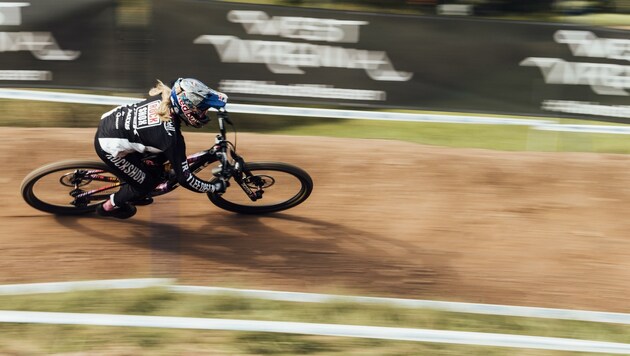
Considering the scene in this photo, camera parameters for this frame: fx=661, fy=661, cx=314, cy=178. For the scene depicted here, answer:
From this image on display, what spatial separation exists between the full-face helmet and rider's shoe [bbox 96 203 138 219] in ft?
4.48

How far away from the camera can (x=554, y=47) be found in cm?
885

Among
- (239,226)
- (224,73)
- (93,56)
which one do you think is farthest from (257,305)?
(93,56)

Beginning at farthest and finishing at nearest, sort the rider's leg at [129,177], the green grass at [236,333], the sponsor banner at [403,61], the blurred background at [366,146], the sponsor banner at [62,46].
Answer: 1. the sponsor banner at [403,61]
2. the sponsor banner at [62,46]
3. the blurred background at [366,146]
4. the rider's leg at [129,177]
5. the green grass at [236,333]

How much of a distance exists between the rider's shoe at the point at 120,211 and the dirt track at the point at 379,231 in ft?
0.72

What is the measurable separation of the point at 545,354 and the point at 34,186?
5535mm

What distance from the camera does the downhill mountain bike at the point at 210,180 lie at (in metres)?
6.86

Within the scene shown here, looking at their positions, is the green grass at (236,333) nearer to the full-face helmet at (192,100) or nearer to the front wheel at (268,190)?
the front wheel at (268,190)

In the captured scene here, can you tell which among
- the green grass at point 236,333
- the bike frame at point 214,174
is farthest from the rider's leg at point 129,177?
the green grass at point 236,333

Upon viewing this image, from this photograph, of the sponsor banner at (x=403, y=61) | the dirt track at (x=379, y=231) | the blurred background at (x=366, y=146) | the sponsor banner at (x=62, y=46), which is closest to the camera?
the dirt track at (x=379, y=231)

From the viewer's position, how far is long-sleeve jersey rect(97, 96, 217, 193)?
6.40 metres

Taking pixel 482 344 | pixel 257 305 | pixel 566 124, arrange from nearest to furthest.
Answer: pixel 482 344
pixel 257 305
pixel 566 124

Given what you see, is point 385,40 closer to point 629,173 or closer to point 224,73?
point 224,73

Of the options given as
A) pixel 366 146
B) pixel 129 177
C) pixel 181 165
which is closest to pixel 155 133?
pixel 181 165

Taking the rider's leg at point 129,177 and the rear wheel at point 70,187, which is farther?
the rear wheel at point 70,187
